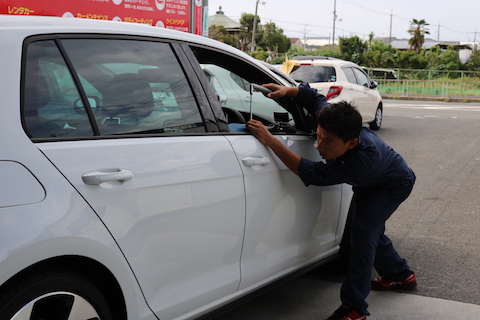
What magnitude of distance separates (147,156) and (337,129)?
4.03ft

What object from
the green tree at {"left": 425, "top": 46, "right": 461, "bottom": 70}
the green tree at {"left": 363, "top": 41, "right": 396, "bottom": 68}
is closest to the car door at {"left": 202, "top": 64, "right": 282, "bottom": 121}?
the green tree at {"left": 425, "top": 46, "right": 461, "bottom": 70}

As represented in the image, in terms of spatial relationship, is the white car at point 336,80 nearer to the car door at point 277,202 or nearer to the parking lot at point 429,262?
the parking lot at point 429,262

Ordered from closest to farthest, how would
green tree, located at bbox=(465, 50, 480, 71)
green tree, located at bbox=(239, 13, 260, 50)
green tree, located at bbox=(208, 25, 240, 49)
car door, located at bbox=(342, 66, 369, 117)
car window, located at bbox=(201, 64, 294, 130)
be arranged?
car window, located at bbox=(201, 64, 294, 130), car door, located at bbox=(342, 66, 369, 117), green tree, located at bbox=(465, 50, 480, 71), green tree, located at bbox=(208, 25, 240, 49), green tree, located at bbox=(239, 13, 260, 50)

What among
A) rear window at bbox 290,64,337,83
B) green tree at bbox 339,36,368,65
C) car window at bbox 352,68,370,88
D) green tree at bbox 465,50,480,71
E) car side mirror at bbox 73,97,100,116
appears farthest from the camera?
green tree at bbox 339,36,368,65

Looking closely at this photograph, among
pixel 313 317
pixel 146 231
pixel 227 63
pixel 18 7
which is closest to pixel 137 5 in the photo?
pixel 18 7

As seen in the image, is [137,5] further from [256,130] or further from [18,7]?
[256,130]

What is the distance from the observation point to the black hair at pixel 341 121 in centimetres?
338

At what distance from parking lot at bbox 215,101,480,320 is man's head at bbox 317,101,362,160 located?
3.62 feet

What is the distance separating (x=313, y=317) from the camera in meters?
3.82

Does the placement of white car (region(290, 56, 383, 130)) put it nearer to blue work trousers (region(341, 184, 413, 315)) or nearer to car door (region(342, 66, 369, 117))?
car door (region(342, 66, 369, 117))

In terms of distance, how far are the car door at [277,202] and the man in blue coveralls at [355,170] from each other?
0.10 meters

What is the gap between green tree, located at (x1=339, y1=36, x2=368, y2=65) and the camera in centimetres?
5478

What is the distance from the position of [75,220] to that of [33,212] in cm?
18

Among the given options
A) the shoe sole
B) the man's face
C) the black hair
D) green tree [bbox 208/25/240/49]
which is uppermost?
green tree [bbox 208/25/240/49]
